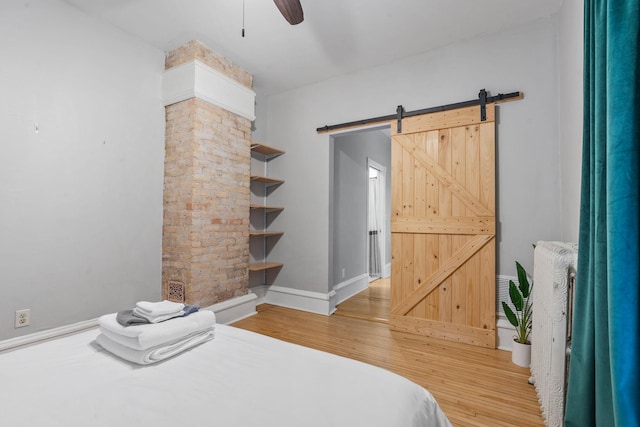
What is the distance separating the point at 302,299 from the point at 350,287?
38.5 inches

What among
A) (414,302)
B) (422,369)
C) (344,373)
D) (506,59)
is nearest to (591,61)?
(344,373)

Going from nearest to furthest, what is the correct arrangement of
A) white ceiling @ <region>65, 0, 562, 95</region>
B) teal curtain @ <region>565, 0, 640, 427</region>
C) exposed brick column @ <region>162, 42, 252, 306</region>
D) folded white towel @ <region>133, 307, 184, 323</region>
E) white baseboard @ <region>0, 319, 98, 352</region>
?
teal curtain @ <region>565, 0, 640, 427</region> < folded white towel @ <region>133, 307, 184, 323</region> < white baseboard @ <region>0, 319, 98, 352</region> < white ceiling @ <region>65, 0, 562, 95</region> < exposed brick column @ <region>162, 42, 252, 306</region>

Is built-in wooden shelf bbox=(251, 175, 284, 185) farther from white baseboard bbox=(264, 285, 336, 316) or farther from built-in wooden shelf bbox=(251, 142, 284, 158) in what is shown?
white baseboard bbox=(264, 285, 336, 316)

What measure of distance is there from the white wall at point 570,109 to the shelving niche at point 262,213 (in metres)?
3.06

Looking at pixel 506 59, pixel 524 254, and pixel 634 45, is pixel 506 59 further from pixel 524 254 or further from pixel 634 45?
pixel 634 45

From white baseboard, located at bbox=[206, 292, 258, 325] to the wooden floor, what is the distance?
4.1 inches

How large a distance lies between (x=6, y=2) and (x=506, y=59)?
4.19 metres

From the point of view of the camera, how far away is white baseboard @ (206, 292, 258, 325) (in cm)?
321

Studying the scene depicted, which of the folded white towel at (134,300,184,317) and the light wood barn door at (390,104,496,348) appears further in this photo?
the light wood barn door at (390,104,496,348)

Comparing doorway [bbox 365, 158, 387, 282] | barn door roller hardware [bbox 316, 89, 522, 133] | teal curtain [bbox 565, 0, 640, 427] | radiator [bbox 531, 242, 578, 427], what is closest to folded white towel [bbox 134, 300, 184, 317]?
teal curtain [bbox 565, 0, 640, 427]

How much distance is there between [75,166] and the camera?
99.7 inches

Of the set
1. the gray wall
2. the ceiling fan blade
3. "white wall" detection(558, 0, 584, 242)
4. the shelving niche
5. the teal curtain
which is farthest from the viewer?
the gray wall

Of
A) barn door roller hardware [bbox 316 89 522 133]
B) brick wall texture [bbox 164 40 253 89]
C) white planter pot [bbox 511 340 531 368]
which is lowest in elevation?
white planter pot [bbox 511 340 531 368]

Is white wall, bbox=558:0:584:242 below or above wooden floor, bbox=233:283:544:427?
above
